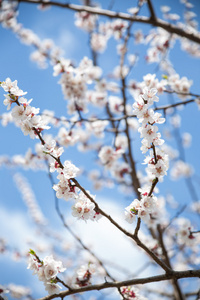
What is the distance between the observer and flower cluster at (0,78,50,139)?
1653mm

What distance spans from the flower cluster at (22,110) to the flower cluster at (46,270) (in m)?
1.01

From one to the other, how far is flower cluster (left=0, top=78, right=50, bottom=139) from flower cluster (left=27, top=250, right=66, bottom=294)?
1.01 meters

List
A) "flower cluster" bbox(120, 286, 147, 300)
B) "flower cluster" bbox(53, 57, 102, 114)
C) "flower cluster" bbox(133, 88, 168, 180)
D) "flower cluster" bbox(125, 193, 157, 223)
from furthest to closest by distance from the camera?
"flower cluster" bbox(53, 57, 102, 114) → "flower cluster" bbox(120, 286, 147, 300) → "flower cluster" bbox(125, 193, 157, 223) → "flower cluster" bbox(133, 88, 168, 180)

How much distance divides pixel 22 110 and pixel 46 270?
1.32 metres

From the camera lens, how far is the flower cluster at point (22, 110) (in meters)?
1.65

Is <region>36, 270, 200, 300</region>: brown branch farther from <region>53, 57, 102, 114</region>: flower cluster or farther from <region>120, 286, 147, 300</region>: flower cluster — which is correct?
<region>53, 57, 102, 114</region>: flower cluster

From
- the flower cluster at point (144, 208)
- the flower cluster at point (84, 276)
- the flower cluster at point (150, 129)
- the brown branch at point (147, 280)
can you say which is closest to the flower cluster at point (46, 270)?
the brown branch at point (147, 280)

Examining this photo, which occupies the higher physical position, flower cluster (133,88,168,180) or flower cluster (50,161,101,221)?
flower cluster (133,88,168,180)

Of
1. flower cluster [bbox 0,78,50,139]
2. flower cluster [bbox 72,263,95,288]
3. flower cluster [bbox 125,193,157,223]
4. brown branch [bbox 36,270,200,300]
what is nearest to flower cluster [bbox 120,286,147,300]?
flower cluster [bbox 72,263,95,288]

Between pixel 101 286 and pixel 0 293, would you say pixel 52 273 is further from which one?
pixel 0 293

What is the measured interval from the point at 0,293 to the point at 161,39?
4806 millimetres

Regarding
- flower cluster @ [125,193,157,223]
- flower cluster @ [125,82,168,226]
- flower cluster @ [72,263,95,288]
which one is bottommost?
flower cluster @ [72,263,95,288]

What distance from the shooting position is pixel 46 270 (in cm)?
185

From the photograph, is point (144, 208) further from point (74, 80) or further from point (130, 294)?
point (74, 80)
